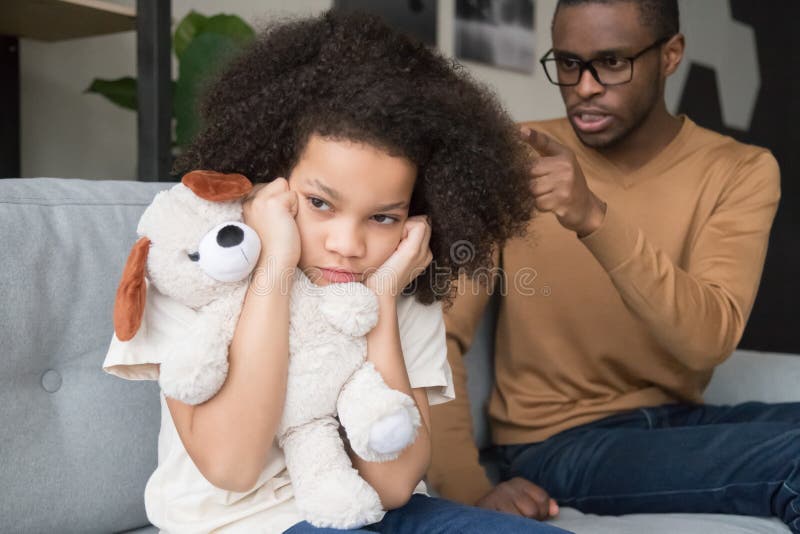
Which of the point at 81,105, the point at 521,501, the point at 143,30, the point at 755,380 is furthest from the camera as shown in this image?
the point at 81,105

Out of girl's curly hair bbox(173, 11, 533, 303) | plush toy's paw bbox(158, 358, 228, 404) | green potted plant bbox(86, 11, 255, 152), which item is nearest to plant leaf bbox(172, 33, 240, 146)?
green potted plant bbox(86, 11, 255, 152)

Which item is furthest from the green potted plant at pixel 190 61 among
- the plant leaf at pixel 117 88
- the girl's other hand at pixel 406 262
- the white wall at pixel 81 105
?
the girl's other hand at pixel 406 262

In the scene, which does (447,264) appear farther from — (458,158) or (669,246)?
(669,246)

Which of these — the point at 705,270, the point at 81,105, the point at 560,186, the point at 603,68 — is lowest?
the point at 705,270

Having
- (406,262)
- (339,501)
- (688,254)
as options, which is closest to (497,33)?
(688,254)

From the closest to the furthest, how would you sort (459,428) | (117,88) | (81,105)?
(459,428)
(117,88)
(81,105)

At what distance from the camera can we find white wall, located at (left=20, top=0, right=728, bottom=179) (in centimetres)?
228

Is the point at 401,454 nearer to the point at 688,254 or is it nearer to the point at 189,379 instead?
the point at 189,379

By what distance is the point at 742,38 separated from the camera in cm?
384

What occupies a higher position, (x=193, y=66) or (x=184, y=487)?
(x=193, y=66)

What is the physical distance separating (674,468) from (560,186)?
51cm

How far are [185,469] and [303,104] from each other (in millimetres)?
442

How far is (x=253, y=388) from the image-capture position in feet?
2.87

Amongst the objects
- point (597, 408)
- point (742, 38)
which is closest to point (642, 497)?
point (597, 408)
